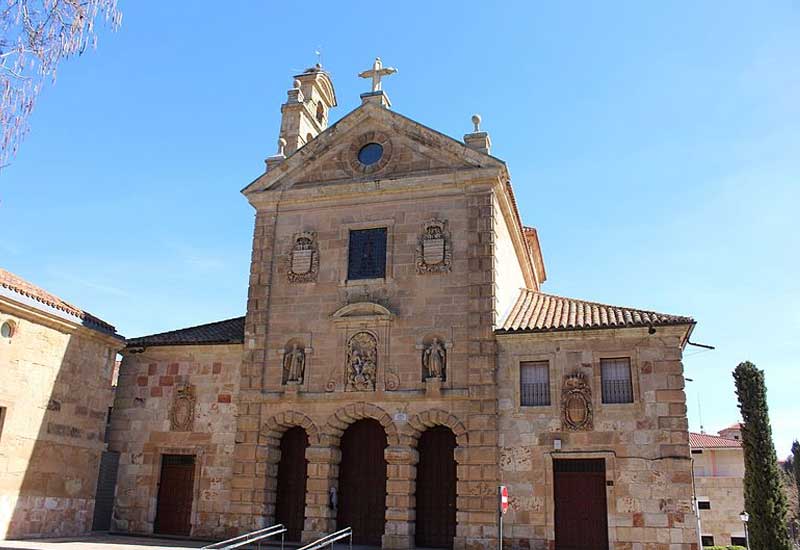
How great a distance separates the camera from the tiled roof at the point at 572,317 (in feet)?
59.8

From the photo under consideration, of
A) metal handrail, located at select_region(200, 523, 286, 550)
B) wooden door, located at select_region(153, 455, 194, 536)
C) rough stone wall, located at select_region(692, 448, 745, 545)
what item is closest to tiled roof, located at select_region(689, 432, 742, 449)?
rough stone wall, located at select_region(692, 448, 745, 545)

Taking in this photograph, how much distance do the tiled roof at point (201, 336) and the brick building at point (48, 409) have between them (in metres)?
1.53

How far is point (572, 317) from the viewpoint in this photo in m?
19.6

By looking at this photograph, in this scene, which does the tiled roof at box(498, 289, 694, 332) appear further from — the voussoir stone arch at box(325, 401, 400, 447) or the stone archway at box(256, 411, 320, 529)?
the stone archway at box(256, 411, 320, 529)

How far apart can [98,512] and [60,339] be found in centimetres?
611

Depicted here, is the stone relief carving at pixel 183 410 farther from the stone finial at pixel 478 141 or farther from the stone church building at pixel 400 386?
the stone finial at pixel 478 141

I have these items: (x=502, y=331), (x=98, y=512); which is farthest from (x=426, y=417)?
(x=98, y=512)

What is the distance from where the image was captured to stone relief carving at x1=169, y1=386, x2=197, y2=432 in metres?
20.9

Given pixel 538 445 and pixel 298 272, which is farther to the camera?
pixel 298 272

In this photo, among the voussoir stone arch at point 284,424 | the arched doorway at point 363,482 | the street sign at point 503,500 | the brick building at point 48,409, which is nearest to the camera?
the street sign at point 503,500

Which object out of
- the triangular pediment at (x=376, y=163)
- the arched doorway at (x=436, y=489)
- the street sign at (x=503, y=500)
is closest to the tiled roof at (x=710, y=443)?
the arched doorway at (x=436, y=489)

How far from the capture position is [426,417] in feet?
62.1

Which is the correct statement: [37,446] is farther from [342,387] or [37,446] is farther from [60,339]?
[342,387]

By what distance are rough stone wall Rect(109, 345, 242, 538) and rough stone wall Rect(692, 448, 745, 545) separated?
29.5m
